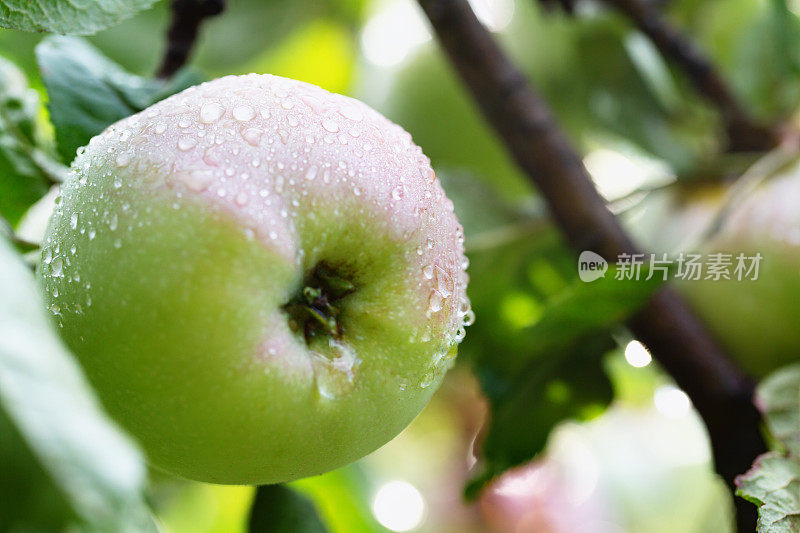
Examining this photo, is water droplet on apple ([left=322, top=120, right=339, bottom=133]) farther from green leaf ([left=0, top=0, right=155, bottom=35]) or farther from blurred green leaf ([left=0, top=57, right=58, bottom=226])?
blurred green leaf ([left=0, top=57, right=58, bottom=226])

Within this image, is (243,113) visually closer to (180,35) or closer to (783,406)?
(180,35)

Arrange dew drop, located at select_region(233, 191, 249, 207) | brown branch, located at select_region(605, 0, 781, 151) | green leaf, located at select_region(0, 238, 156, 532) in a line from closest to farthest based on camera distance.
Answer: green leaf, located at select_region(0, 238, 156, 532) < dew drop, located at select_region(233, 191, 249, 207) < brown branch, located at select_region(605, 0, 781, 151)

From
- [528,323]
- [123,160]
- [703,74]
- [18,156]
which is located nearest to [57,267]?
[123,160]

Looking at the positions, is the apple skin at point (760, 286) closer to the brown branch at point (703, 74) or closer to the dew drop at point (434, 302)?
the brown branch at point (703, 74)

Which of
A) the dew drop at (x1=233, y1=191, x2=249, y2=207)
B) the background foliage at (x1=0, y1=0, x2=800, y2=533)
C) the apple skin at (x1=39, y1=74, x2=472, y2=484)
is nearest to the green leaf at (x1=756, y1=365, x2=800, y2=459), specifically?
the background foliage at (x1=0, y1=0, x2=800, y2=533)

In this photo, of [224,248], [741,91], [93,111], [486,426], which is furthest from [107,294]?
[741,91]

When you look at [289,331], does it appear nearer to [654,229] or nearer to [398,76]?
[654,229]
